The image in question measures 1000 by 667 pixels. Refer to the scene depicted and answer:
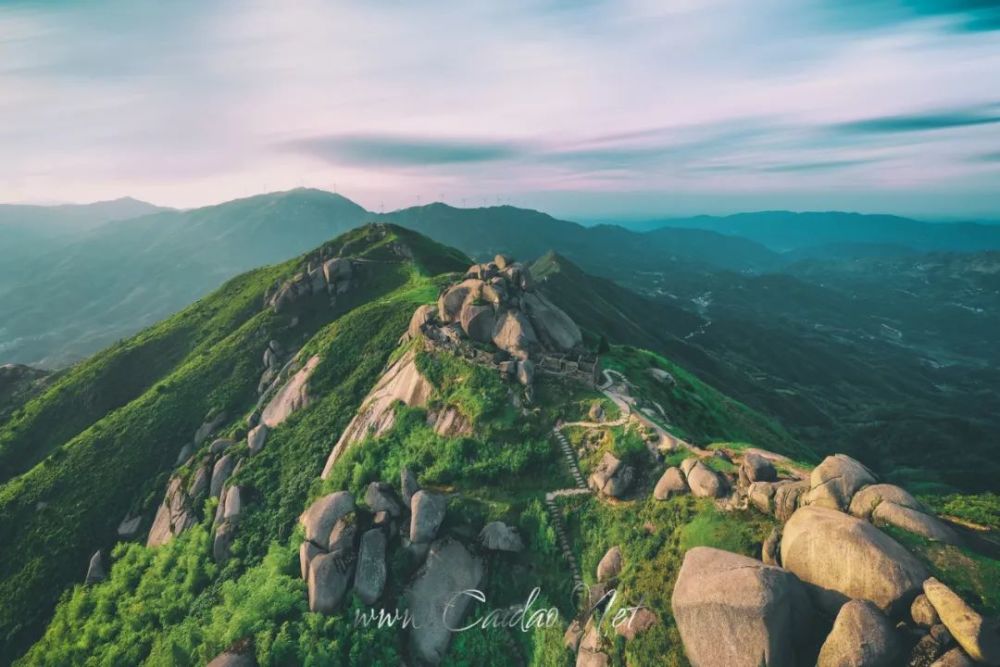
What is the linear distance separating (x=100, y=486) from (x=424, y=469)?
180 ft

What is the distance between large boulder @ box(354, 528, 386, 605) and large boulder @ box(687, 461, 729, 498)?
2630 centimetres

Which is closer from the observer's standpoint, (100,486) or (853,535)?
(853,535)

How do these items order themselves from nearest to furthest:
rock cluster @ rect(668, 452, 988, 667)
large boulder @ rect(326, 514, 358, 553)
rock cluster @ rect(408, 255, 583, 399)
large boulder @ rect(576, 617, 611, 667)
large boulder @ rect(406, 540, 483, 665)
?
rock cluster @ rect(668, 452, 988, 667) → large boulder @ rect(576, 617, 611, 667) → large boulder @ rect(406, 540, 483, 665) → large boulder @ rect(326, 514, 358, 553) → rock cluster @ rect(408, 255, 583, 399)

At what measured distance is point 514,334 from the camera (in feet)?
193

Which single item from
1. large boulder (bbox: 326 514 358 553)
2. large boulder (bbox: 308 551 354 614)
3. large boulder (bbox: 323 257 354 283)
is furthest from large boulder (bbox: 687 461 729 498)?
large boulder (bbox: 323 257 354 283)

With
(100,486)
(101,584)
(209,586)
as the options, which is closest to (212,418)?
(100,486)

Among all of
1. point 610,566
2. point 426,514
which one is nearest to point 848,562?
point 610,566

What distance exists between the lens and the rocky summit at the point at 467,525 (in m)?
26.7

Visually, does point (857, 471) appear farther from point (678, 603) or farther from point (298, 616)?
point (298, 616)

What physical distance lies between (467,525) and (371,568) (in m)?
8.66

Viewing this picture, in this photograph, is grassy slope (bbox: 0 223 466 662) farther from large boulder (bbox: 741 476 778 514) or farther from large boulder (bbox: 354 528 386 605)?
large boulder (bbox: 741 476 778 514)

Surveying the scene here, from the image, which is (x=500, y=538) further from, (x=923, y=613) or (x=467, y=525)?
(x=923, y=613)

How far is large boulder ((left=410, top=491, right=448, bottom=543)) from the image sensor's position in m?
41.5

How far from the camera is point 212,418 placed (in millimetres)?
79312
